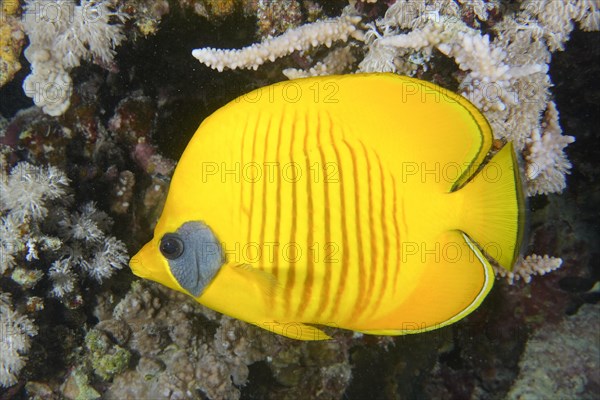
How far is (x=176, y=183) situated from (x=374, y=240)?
1.97 feet

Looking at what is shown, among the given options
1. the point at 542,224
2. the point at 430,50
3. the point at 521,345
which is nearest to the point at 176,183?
the point at 430,50

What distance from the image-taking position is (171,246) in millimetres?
A: 1225

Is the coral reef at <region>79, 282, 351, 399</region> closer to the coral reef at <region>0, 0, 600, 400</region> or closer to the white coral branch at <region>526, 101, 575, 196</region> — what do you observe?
the coral reef at <region>0, 0, 600, 400</region>

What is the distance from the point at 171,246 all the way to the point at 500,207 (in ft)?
3.01

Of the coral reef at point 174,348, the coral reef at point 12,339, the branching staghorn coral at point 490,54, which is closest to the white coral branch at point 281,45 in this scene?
the branching staghorn coral at point 490,54

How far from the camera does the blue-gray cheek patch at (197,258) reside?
1.21m

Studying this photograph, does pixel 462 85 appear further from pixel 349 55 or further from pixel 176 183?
pixel 176 183

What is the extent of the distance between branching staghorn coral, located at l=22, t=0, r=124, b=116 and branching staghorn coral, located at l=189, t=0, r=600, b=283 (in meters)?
0.45

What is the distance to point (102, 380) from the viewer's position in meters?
2.20

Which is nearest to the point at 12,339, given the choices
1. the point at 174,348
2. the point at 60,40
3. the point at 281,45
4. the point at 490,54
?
the point at 174,348

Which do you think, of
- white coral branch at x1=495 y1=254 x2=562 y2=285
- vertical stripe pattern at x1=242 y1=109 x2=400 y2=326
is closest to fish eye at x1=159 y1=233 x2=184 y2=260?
vertical stripe pattern at x1=242 y1=109 x2=400 y2=326

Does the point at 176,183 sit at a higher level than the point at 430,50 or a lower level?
lower

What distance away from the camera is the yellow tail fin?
1130 mm

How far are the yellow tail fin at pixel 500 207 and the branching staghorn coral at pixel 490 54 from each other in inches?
28.5
